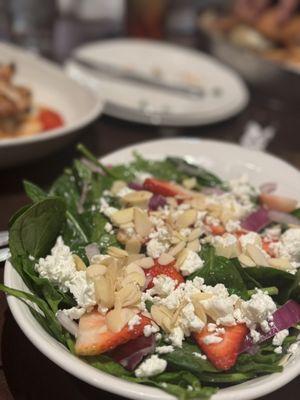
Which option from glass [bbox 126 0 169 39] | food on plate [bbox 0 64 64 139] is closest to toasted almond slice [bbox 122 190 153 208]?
food on plate [bbox 0 64 64 139]

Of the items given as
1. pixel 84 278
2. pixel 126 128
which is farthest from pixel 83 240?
pixel 126 128

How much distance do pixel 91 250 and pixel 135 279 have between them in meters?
0.14

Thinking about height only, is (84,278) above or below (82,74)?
above

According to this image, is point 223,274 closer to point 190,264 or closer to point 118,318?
point 190,264

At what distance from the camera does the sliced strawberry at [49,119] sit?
68.1 inches

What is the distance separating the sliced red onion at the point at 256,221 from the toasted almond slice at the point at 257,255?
4.7 inches

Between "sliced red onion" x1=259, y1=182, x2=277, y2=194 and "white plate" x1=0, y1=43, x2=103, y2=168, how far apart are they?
50 centimetres

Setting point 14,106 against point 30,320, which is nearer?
point 30,320

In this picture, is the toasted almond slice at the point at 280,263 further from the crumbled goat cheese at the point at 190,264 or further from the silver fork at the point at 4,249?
the silver fork at the point at 4,249

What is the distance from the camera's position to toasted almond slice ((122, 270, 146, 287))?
98 cm

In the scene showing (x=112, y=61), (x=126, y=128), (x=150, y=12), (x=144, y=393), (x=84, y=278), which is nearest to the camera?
(x=144, y=393)

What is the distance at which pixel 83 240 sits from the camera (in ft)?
3.75

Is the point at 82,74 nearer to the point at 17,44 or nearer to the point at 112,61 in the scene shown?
the point at 112,61

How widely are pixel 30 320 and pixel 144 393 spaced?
0.21m
